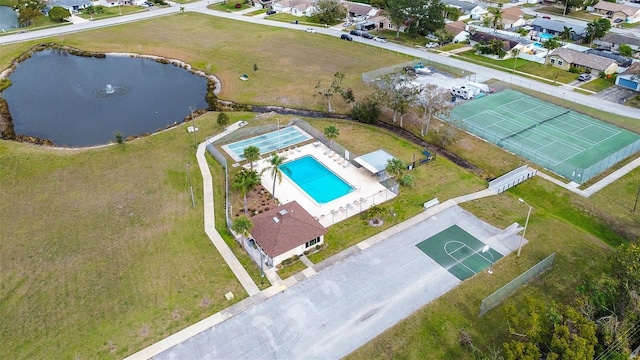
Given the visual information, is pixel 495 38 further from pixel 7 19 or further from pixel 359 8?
pixel 7 19

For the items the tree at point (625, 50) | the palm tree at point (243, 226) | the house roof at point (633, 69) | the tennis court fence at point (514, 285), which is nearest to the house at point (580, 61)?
the house roof at point (633, 69)

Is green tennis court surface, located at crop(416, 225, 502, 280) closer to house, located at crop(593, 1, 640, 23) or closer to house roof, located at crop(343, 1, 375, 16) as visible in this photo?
house roof, located at crop(343, 1, 375, 16)

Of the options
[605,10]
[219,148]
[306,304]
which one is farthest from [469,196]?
[605,10]

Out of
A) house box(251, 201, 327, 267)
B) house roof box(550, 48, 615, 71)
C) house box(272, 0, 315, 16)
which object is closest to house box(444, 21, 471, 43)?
house roof box(550, 48, 615, 71)

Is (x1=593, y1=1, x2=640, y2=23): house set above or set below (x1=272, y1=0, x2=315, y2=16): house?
below

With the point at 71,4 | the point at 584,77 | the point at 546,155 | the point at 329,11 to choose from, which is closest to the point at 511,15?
the point at 584,77
